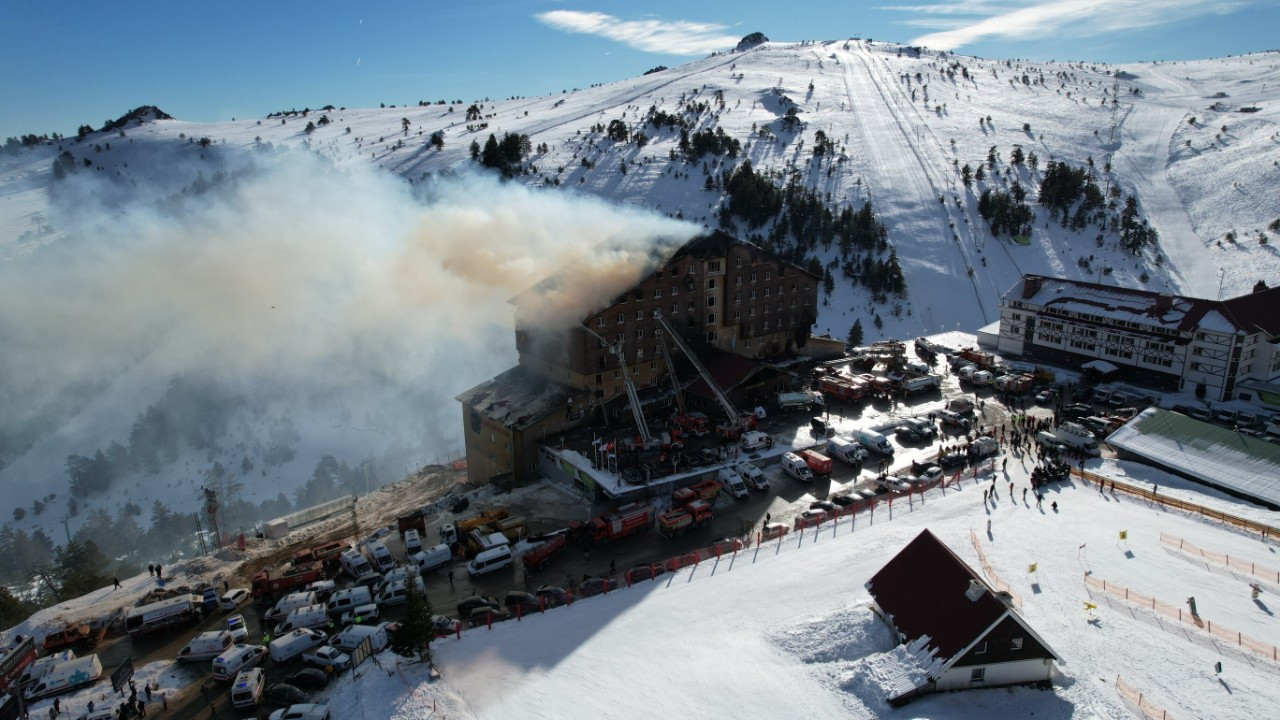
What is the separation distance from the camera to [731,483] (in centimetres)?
3694

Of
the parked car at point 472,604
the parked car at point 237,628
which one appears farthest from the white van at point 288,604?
the parked car at point 472,604

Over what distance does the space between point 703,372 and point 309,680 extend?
2861 cm

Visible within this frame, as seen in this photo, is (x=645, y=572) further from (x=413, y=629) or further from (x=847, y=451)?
(x=847, y=451)

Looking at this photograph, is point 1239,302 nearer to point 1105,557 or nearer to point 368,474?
point 1105,557

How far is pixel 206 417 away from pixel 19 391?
2098cm

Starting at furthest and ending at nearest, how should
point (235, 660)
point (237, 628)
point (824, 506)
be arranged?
point (824, 506), point (237, 628), point (235, 660)

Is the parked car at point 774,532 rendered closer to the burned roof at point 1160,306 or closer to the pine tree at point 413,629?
the pine tree at point 413,629

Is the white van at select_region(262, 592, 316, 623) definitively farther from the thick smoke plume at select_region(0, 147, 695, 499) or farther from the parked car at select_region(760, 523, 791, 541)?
the thick smoke plume at select_region(0, 147, 695, 499)

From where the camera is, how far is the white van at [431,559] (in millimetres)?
31609

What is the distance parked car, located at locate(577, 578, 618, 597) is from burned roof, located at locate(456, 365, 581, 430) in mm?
15238

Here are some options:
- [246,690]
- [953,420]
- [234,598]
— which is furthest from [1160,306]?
[234,598]

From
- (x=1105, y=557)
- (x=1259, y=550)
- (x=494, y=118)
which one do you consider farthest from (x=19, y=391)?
(x=1259, y=550)

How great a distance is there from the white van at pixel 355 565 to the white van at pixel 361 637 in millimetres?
5690

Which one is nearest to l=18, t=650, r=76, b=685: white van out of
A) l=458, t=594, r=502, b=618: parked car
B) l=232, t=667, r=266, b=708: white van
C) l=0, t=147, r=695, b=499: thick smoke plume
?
l=232, t=667, r=266, b=708: white van
